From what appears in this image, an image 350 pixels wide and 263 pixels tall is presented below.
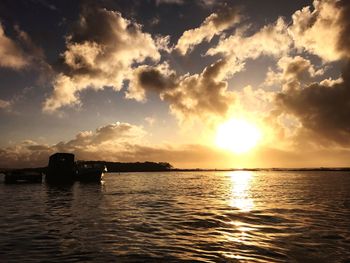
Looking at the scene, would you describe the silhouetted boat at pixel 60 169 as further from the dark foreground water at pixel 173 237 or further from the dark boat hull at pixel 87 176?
the dark foreground water at pixel 173 237

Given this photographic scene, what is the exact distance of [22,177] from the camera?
77.1 metres

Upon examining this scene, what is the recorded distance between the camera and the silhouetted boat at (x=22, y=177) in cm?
7594

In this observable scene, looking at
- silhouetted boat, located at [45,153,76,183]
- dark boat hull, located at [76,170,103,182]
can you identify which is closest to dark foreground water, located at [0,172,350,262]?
silhouetted boat, located at [45,153,76,183]

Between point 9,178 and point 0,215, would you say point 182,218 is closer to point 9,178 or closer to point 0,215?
point 0,215

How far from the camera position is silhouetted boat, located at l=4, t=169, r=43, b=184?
7594cm

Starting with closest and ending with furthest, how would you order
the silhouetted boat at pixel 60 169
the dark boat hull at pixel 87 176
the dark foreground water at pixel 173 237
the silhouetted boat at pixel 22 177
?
1. the dark foreground water at pixel 173 237
2. the silhouetted boat at pixel 60 169
3. the silhouetted boat at pixel 22 177
4. the dark boat hull at pixel 87 176

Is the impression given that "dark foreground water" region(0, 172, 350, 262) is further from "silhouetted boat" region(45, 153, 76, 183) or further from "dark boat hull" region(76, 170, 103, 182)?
"dark boat hull" region(76, 170, 103, 182)

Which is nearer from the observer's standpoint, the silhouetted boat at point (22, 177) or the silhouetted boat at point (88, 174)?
the silhouetted boat at point (22, 177)

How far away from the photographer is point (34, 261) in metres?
11.9

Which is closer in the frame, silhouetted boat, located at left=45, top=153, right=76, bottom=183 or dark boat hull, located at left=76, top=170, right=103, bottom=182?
silhouetted boat, located at left=45, top=153, right=76, bottom=183

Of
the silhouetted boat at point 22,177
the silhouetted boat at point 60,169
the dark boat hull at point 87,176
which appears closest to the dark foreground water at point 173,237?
the silhouetted boat at point 60,169

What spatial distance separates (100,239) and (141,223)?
5303 millimetres

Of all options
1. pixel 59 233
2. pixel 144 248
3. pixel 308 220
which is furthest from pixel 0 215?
pixel 308 220

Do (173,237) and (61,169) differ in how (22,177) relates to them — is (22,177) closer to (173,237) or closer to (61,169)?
(61,169)
